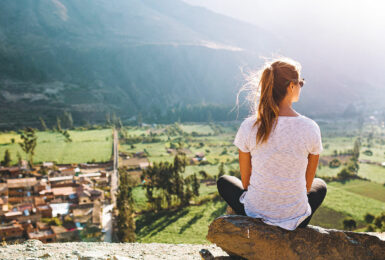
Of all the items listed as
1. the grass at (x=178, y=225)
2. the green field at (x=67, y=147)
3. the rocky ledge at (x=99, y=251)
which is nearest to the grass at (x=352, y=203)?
the grass at (x=178, y=225)

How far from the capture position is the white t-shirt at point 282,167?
333 cm

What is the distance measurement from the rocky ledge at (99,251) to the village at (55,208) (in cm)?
1399

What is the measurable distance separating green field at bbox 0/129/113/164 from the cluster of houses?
13.5 m

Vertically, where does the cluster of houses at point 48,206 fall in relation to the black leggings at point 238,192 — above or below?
below

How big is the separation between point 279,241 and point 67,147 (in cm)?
7011

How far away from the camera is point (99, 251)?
563 centimetres

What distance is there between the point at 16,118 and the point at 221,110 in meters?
83.3

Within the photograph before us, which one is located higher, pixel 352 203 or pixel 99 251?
pixel 99 251

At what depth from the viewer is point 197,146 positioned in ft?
254

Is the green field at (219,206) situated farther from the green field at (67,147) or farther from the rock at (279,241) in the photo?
the rock at (279,241)

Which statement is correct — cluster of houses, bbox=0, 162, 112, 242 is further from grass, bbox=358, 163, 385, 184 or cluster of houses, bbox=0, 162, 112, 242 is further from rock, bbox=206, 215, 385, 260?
grass, bbox=358, 163, 385, 184

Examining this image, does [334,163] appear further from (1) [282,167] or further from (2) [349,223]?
(1) [282,167]

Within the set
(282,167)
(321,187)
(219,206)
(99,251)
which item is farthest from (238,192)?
(219,206)

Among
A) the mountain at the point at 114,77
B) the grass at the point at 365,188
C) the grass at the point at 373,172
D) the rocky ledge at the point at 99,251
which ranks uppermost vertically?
the mountain at the point at 114,77
